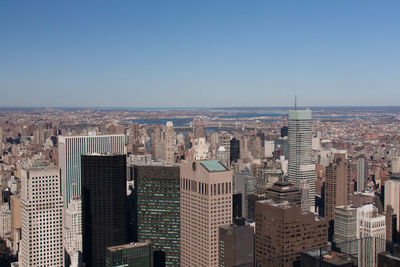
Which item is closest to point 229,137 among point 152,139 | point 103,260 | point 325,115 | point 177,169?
point 152,139

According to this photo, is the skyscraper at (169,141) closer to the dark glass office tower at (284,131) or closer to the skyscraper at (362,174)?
the dark glass office tower at (284,131)

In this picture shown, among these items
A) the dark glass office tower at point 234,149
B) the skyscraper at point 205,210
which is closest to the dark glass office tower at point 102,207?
the skyscraper at point 205,210

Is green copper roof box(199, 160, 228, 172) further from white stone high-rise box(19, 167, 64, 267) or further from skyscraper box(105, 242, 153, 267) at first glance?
white stone high-rise box(19, 167, 64, 267)

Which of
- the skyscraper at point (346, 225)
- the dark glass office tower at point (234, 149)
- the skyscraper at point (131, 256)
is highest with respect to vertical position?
the dark glass office tower at point (234, 149)

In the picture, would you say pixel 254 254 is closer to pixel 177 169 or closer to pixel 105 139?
pixel 177 169

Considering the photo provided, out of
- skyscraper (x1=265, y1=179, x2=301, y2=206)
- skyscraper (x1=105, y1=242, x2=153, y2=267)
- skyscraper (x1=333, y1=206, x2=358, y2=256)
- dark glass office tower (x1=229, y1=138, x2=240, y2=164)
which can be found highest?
dark glass office tower (x1=229, y1=138, x2=240, y2=164)

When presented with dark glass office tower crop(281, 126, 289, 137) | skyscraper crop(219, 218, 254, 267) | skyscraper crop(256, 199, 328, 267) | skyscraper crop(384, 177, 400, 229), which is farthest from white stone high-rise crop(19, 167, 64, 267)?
dark glass office tower crop(281, 126, 289, 137)
